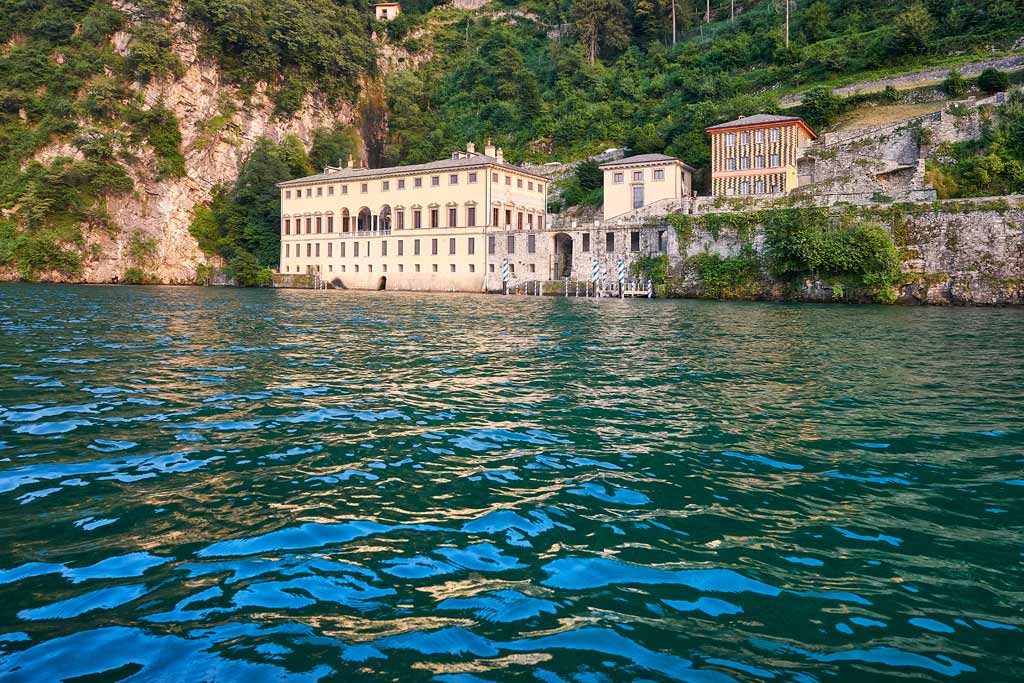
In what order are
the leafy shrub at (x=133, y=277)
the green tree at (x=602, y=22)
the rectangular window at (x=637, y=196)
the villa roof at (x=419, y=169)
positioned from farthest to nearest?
the green tree at (x=602, y=22), the leafy shrub at (x=133, y=277), the villa roof at (x=419, y=169), the rectangular window at (x=637, y=196)

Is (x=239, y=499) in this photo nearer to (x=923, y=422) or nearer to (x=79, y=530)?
(x=79, y=530)

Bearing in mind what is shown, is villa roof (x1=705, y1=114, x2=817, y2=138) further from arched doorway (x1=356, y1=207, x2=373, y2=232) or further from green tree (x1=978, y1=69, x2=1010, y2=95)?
arched doorway (x1=356, y1=207, x2=373, y2=232)

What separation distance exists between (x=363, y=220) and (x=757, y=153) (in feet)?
127

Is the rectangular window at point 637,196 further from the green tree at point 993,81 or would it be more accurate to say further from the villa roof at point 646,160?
the green tree at point 993,81

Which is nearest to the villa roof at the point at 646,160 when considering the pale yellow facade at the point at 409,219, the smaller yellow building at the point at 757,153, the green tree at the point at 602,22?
the smaller yellow building at the point at 757,153

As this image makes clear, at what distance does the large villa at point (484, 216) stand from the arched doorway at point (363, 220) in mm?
150

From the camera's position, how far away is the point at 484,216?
59125mm

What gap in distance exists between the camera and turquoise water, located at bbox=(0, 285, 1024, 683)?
138 inches

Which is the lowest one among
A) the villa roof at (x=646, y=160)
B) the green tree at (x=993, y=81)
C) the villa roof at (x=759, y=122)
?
the villa roof at (x=646, y=160)

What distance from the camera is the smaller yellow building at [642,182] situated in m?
53.8

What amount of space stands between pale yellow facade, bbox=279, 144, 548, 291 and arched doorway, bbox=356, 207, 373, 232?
0.34 ft

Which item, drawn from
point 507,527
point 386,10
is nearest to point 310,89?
point 386,10

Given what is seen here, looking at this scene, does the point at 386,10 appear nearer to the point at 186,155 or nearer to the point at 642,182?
the point at 186,155

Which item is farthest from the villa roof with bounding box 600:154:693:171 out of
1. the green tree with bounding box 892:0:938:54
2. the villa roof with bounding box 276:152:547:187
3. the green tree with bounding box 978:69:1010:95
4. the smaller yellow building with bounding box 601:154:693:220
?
the green tree with bounding box 978:69:1010:95
